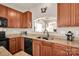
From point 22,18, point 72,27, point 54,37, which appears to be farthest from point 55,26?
point 22,18

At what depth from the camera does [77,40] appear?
1.30 meters

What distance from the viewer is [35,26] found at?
4.19 feet

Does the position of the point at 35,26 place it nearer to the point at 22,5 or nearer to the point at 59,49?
the point at 22,5

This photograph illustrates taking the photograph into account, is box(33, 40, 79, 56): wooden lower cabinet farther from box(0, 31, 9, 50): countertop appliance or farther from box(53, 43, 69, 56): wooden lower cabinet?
box(0, 31, 9, 50): countertop appliance

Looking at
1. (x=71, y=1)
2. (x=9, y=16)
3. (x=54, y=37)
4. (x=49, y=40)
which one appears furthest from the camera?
(x=49, y=40)

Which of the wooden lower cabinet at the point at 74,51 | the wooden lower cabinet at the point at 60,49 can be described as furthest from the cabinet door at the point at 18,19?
the wooden lower cabinet at the point at 74,51

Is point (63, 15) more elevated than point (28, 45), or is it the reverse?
point (63, 15)

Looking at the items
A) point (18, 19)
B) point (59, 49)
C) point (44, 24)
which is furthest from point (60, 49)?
point (18, 19)

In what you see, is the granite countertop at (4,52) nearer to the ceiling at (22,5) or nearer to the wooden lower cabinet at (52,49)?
the wooden lower cabinet at (52,49)

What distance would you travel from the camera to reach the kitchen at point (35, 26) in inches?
46.7

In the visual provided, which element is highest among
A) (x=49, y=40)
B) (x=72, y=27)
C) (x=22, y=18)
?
(x=22, y=18)

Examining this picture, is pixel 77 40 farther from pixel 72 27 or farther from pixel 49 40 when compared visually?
pixel 49 40

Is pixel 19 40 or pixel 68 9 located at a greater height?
pixel 68 9

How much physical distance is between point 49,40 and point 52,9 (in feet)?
1.61
